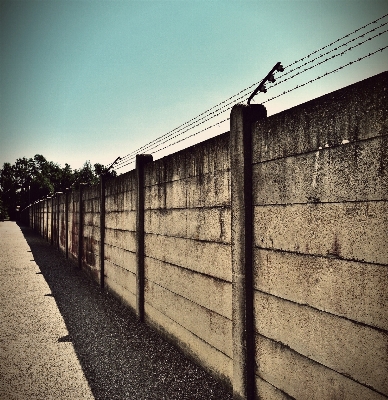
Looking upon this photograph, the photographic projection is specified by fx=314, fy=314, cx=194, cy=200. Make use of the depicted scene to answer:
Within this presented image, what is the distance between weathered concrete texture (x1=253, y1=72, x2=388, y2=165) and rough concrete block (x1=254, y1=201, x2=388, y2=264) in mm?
450

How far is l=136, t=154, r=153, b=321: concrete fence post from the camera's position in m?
5.69

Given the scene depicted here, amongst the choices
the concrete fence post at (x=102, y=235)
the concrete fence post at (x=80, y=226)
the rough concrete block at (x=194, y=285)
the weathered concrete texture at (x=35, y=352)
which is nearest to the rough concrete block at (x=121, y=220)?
the concrete fence post at (x=102, y=235)

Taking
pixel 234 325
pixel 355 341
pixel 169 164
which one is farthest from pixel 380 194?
pixel 169 164

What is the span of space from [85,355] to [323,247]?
3831 millimetres

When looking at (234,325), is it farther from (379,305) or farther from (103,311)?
(103,311)

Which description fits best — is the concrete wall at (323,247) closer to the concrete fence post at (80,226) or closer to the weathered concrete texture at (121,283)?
the weathered concrete texture at (121,283)

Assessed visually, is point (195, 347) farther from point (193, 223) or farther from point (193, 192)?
point (193, 192)

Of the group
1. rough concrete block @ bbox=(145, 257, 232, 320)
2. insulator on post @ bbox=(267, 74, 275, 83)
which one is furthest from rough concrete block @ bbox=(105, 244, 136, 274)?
insulator on post @ bbox=(267, 74, 275, 83)

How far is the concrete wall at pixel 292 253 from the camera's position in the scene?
1933 millimetres

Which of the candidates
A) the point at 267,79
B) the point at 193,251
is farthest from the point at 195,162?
the point at 267,79

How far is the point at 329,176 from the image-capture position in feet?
7.21

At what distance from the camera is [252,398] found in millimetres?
2980

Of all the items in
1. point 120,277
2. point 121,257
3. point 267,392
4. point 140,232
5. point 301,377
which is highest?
point 140,232

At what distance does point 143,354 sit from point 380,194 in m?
3.88
